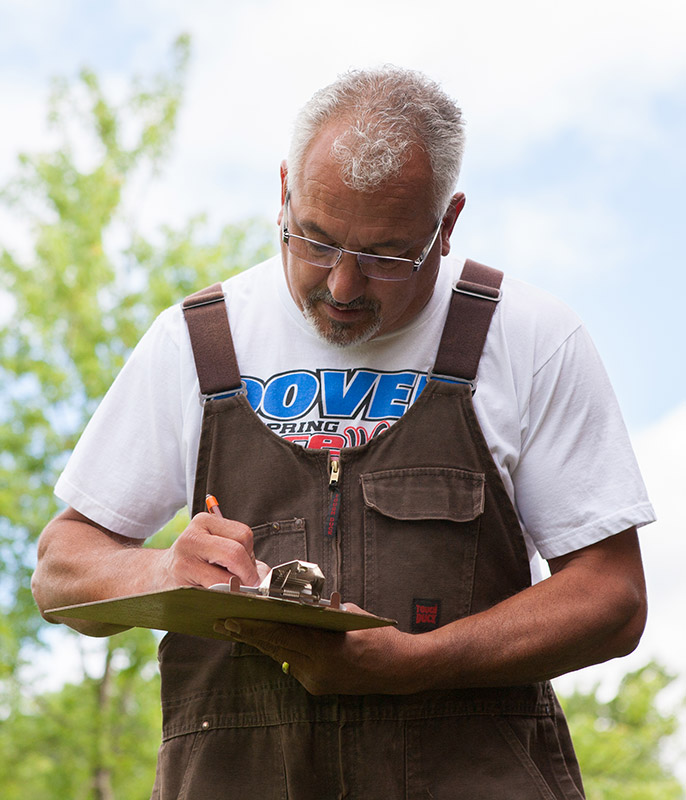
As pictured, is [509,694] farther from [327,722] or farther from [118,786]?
[118,786]

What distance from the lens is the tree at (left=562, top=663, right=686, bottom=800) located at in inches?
423

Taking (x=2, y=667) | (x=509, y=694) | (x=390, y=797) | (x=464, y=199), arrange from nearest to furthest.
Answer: (x=390, y=797)
(x=509, y=694)
(x=464, y=199)
(x=2, y=667)

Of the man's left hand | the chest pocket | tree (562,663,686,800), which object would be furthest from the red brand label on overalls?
tree (562,663,686,800)

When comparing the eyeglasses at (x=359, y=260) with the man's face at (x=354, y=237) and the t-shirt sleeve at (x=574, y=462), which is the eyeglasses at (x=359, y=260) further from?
the t-shirt sleeve at (x=574, y=462)

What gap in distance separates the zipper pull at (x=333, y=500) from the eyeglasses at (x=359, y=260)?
16.6 inches

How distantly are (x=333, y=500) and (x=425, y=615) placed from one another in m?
0.31

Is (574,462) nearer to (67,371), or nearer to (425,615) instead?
(425,615)

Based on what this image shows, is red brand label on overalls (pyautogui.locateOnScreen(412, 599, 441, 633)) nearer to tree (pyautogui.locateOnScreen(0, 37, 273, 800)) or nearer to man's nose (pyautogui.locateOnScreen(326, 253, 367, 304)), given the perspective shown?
man's nose (pyautogui.locateOnScreen(326, 253, 367, 304))

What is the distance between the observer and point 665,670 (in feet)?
52.7

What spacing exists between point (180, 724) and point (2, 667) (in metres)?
10.1

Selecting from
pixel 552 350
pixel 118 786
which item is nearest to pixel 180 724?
pixel 552 350

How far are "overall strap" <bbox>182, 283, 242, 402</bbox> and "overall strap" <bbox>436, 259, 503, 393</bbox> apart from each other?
454 mm

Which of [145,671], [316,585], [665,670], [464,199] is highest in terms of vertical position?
[464,199]

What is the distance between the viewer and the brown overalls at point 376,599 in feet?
6.84
